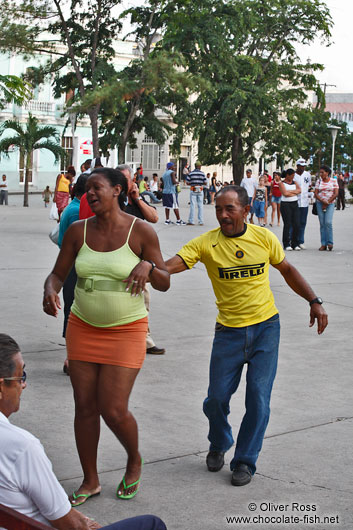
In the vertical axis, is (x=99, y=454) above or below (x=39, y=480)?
below

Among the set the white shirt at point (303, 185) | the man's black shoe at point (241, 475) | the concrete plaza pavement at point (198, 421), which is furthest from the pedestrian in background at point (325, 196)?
the man's black shoe at point (241, 475)

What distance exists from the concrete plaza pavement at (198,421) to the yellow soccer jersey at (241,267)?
91 centimetres

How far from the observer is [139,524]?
2762 millimetres

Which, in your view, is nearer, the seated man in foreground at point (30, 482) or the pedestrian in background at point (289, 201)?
the seated man in foreground at point (30, 482)

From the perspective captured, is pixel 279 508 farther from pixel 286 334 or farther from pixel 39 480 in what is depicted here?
pixel 286 334

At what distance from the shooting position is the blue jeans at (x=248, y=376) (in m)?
4.53

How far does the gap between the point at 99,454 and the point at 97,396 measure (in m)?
0.90

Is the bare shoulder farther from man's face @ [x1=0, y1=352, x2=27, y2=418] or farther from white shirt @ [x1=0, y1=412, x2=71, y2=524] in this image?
white shirt @ [x1=0, y1=412, x2=71, y2=524]

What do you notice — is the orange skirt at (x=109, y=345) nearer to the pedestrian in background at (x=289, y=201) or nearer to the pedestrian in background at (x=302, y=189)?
the pedestrian in background at (x=289, y=201)

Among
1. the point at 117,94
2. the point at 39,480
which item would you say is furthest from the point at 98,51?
the point at 39,480

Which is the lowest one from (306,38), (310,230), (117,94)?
(310,230)

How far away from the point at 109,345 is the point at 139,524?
1517mm

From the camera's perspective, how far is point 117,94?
98.9 ft

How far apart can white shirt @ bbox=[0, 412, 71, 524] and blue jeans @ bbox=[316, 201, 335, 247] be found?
14455mm
